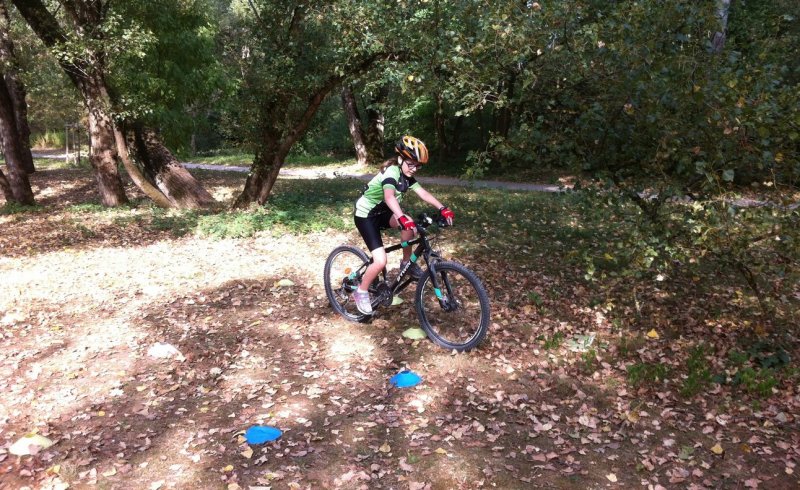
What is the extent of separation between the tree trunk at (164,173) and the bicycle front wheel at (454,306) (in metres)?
9.64

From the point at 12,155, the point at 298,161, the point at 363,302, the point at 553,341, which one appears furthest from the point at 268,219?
the point at 298,161

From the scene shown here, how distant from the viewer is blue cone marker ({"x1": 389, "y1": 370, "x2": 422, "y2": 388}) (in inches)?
205

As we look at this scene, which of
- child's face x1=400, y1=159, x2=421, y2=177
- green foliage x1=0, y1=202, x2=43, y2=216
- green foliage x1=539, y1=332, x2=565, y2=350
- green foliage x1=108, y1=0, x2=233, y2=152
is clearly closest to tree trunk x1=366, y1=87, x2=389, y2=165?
green foliage x1=108, y1=0, x2=233, y2=152

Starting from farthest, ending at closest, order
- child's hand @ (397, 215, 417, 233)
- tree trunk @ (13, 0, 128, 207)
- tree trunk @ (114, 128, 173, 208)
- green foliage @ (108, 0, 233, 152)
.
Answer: green foliage @ (108, 0, 233, 152)
tree trunk @ (114, 128, 173, 208)
tree trunk @ (13, 0, 128, 207)
child's hand @ (397, 215, 417, 233)

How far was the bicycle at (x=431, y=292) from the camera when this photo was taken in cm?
540

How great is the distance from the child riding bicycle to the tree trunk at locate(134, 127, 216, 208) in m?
9.21

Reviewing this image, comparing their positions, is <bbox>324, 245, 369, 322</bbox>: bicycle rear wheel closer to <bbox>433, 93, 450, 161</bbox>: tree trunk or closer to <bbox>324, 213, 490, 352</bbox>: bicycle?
<bbox>324, 213, 490, 352</bbox>: bicycle

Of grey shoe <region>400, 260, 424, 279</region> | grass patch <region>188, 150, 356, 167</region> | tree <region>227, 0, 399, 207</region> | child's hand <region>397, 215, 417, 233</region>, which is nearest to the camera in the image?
child's hand <region>397, 215, 417, 233</region>

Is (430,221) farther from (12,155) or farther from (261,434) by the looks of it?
(12,155)

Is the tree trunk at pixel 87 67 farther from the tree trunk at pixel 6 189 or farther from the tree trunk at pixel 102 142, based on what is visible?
the tree trunk at pixel 6 189

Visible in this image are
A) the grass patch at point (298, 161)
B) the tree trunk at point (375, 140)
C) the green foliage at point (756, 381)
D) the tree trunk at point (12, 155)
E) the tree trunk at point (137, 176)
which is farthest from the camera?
the grass patch at point (298, 161)

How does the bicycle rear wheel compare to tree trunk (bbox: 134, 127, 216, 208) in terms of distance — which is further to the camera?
tree trunk (bbox: 134, 127, 216, 208)

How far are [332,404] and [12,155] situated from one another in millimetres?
13535

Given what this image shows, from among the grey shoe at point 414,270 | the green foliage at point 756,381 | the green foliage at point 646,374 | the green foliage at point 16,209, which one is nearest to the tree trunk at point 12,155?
the green foliage at point 16,209
